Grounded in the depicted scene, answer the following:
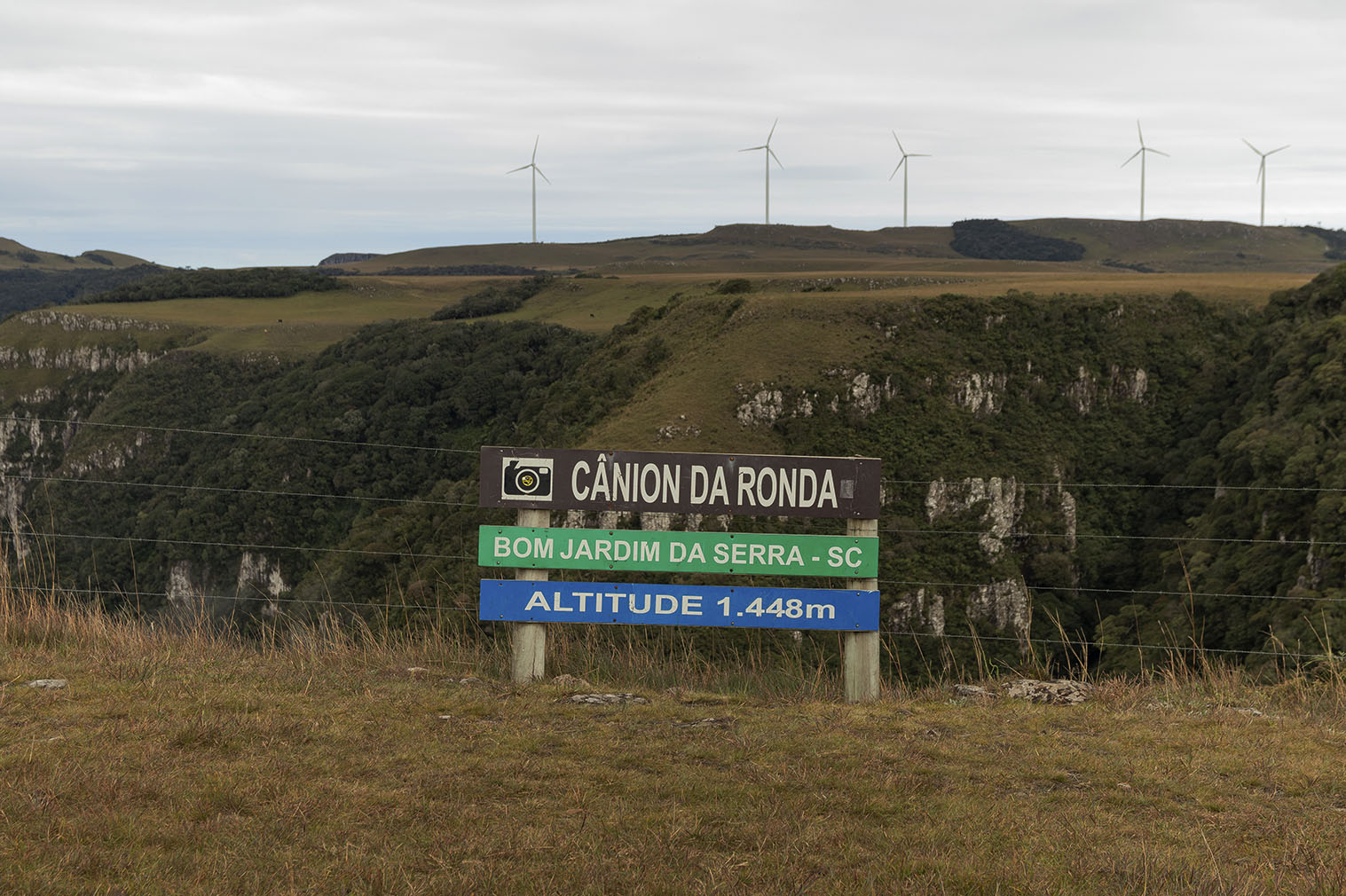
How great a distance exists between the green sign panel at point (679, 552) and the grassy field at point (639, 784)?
0.90 meters

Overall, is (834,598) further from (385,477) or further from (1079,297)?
(1079,297)

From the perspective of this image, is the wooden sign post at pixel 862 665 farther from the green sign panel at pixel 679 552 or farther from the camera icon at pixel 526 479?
the camera icon at pixel 526 479

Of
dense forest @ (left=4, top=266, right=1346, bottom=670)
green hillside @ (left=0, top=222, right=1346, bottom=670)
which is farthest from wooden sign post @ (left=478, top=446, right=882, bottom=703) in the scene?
dense forest @ (left=4, top=266, right=1346, bottom=670)

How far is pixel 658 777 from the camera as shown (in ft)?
17.3

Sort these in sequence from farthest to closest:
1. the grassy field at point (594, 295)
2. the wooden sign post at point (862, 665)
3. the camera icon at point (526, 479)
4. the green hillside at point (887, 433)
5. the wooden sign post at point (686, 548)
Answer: the grassy field at point (594, 295)
the green hillside at point (887, 433)
the camera icon at point (526, 479)
the wooden sign post at point (686, 548)
the wooden sign post at point (862, 665)

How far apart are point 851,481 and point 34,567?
290 inches

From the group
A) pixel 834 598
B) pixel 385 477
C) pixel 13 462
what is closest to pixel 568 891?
pixel 834 598

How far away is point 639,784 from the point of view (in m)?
5.15

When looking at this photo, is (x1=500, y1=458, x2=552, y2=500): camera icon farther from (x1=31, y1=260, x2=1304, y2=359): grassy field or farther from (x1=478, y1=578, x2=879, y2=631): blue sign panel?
(x1=31, y1=260, x2=1304, y2=359): grassy field

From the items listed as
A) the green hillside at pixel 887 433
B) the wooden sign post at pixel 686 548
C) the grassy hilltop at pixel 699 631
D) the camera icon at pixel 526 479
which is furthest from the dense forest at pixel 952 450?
the wooden sign post at pixel 686 548

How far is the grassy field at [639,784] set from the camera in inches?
158

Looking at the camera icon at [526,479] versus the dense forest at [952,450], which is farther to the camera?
the dense forest at [952,450]

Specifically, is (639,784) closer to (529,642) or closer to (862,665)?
(529,642)

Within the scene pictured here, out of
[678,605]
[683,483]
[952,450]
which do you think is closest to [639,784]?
[678,605]
